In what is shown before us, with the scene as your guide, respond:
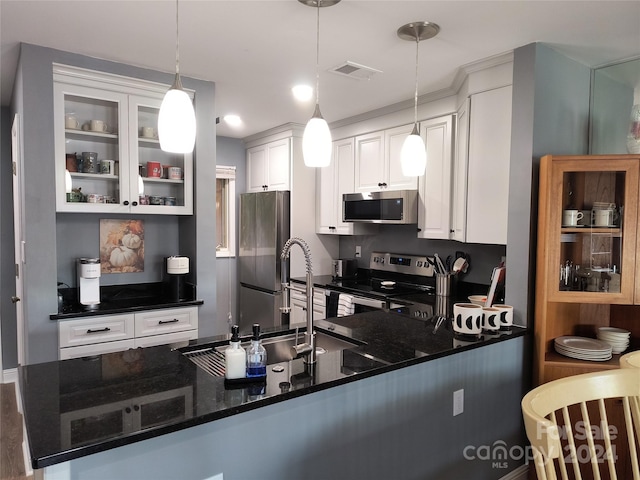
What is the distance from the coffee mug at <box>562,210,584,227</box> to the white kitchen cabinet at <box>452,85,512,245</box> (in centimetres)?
31

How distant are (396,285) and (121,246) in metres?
2.33

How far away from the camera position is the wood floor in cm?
247

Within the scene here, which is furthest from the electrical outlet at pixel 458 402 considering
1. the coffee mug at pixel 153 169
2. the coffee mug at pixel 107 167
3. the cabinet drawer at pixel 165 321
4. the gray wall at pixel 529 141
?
the coffee mug at pixel 107 167

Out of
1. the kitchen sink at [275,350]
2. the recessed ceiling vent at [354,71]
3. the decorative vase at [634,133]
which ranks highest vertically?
the recessed ceiling vent at [354,71]

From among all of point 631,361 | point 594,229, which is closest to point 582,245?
point 594,229

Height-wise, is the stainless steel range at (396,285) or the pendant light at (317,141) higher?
the pendant light at (317,141)

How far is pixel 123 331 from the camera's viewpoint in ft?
8.96

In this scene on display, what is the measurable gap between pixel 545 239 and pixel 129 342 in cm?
255

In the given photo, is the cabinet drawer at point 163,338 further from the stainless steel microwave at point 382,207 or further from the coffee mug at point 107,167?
the stainless steel microwave at point 382,207

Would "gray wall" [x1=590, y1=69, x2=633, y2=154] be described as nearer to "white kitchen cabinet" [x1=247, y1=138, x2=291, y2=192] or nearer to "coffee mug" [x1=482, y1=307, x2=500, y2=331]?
"coffee mug" [x1=482, y1=307, x2=500, y2=331]

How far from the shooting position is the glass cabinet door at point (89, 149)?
2574mm

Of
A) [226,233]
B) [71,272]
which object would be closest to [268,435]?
[71,272]

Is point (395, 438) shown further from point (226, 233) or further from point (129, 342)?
point (226, 233)

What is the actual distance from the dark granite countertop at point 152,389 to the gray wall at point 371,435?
0.08 meters
